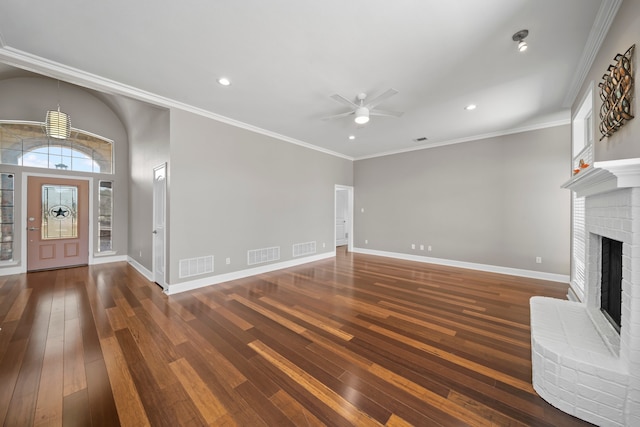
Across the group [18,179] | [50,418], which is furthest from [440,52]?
[18,179]

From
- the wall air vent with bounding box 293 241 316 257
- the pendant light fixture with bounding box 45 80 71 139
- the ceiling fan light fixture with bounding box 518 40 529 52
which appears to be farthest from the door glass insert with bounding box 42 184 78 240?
the ceiling fan light fixture with bounding box 518 40 529 52

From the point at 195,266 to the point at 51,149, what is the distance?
15.4 ft

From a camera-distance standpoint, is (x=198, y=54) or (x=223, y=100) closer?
(x=198, y=54)

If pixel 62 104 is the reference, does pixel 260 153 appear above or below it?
below

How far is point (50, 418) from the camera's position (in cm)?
148

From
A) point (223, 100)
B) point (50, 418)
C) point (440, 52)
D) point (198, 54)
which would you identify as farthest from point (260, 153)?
point (50, 418)

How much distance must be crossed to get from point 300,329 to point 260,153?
143 inches

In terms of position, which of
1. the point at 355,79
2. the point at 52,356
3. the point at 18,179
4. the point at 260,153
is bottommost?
the point at 52,356

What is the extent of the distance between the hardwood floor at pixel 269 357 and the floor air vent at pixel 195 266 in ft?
1.53

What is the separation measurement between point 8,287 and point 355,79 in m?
6.51

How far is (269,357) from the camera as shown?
2111 mm

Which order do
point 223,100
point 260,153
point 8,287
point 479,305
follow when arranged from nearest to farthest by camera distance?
point 479,305, point 223,100, point 8,287, point 260,153

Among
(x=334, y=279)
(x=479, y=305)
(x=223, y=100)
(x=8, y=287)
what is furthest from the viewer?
(x=334, y=279)

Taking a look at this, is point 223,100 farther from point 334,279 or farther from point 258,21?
point 334,279
